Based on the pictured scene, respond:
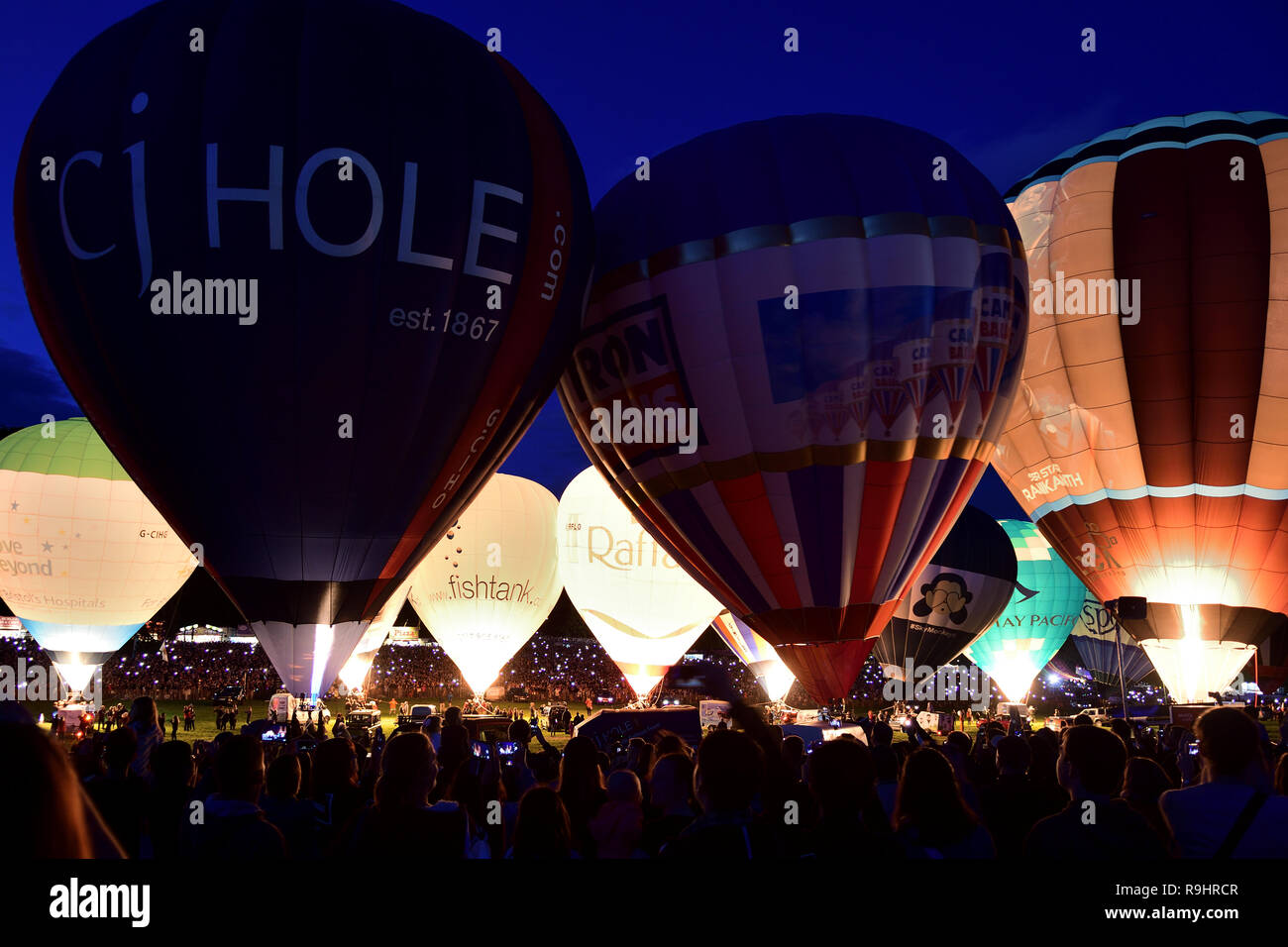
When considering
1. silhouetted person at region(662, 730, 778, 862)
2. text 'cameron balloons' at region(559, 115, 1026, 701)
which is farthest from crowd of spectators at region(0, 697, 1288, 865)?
text 'cameron balloons' at region(559, 115, 1026, 701)

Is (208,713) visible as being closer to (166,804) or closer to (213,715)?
(213,715)

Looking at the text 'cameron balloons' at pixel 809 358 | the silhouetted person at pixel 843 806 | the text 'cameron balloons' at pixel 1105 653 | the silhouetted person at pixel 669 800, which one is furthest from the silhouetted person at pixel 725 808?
the text 'cameron balloons' at pixel 1105 653

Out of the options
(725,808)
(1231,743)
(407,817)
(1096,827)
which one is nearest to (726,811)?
(725,808)

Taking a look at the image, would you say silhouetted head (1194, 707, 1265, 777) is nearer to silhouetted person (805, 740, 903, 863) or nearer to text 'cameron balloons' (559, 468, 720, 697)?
silhouetted person (805, 740, 903, 863)

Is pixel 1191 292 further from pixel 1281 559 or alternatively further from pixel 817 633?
pixel 817 633

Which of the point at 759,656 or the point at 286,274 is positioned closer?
the point at 286,274
